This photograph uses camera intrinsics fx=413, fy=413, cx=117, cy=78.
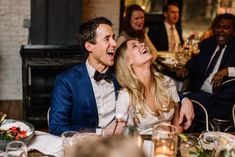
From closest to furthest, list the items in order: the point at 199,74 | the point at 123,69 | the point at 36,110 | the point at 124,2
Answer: the point at 123,69 → the point at 199,74 → the point at 36,110 → the point at 124,2

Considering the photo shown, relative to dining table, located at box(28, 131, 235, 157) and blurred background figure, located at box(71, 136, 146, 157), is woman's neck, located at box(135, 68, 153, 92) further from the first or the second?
blurred background figure, located at box(71, 136, 146, 157)

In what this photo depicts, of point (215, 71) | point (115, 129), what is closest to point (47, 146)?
point (115, 129)

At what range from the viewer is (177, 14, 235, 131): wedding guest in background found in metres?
3.78

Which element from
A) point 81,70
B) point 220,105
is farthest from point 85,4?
point 81,70

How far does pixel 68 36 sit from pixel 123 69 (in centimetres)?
220

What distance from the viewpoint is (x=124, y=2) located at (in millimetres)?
6207

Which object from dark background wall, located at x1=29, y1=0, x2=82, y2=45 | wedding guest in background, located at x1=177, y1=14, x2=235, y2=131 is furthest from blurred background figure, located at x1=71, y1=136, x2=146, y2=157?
dark background wall, located at x1=29, y1=0, x2=82, y2=45

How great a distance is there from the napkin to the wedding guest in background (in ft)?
6.22

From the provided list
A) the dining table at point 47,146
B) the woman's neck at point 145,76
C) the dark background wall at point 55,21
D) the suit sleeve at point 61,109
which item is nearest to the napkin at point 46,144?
the dining table at point 47,146

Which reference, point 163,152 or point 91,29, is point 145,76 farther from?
point 163,152

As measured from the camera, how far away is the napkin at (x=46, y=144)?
204cm

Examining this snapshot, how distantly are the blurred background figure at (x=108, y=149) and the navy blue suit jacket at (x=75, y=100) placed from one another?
5.52 ft

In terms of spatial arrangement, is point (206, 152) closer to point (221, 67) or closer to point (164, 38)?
point (221, 67)

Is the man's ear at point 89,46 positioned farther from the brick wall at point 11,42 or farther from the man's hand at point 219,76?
the brick wall at point 11,42
